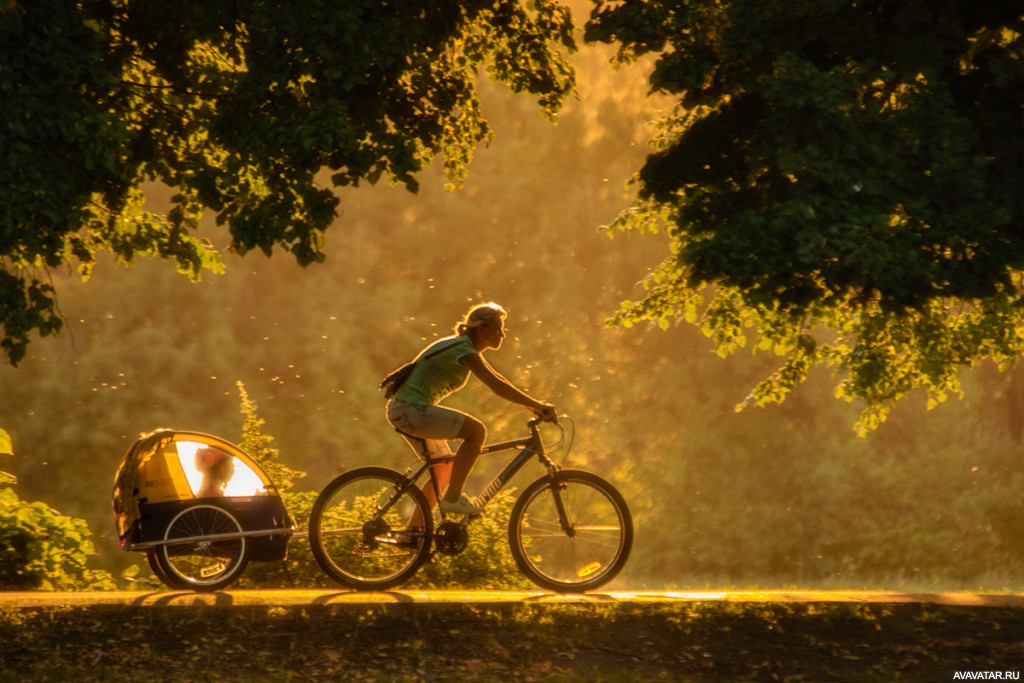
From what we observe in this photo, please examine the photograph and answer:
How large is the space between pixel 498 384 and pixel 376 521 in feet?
3.84

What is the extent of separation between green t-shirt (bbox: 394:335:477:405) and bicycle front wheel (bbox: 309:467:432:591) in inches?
19.3

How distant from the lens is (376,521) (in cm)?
707

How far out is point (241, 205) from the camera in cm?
756

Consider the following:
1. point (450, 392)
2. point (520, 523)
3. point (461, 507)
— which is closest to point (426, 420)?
Result: point (450, 392)

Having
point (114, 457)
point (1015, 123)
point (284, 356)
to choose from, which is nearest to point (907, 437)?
point (284, 356)

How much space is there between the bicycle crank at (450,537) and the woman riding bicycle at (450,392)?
14cm

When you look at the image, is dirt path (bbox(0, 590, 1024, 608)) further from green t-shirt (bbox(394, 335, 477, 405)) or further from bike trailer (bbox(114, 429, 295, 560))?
green t-shirt (bbox(394, 335, 477, 405))

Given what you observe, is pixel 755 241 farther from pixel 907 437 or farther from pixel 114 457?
pixel 907 437

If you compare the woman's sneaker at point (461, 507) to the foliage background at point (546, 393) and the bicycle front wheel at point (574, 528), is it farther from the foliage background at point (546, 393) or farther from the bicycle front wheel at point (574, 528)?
the foliage background at point (546, 393)

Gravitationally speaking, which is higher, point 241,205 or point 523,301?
point 523,301

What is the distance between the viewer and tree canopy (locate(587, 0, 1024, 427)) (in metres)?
7.02

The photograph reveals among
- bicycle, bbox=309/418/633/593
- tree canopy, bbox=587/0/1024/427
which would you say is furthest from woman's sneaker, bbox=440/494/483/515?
tree canopy, bbox=587/0/1024/427

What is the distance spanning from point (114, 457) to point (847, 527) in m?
18.7

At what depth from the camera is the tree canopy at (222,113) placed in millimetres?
6918
